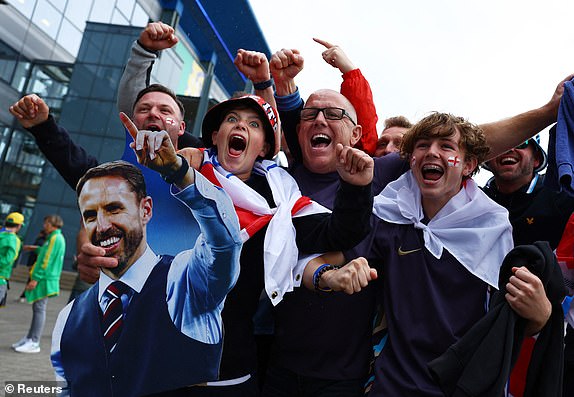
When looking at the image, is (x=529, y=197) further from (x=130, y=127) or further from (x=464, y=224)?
(x=130, y=127)

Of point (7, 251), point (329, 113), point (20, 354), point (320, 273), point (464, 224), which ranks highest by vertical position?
point (329, 113)

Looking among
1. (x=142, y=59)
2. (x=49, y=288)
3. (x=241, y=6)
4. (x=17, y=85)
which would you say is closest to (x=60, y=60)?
(x=17, y=85)

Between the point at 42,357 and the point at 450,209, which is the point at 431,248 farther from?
the point at 42,357

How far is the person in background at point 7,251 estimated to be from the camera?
6697 mm

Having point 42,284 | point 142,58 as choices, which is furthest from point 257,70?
point 42,284

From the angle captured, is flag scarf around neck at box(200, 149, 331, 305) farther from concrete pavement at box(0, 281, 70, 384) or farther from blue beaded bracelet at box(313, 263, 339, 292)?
concrete pavement at box(0, 281, 70, 384)

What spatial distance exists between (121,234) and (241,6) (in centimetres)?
399

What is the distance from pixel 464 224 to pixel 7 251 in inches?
261

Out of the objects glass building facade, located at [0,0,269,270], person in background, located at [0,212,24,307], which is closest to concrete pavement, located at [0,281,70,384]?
person in background, located at [0,212,24,307]

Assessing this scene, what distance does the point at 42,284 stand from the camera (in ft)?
22.2

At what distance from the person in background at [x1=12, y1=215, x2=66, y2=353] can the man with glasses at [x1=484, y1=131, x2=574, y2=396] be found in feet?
19.1

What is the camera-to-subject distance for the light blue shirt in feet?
6.10

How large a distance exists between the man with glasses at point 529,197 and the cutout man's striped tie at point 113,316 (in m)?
2.01

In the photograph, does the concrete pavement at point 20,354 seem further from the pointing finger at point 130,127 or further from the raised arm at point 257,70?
the raised arm at point 257,70
